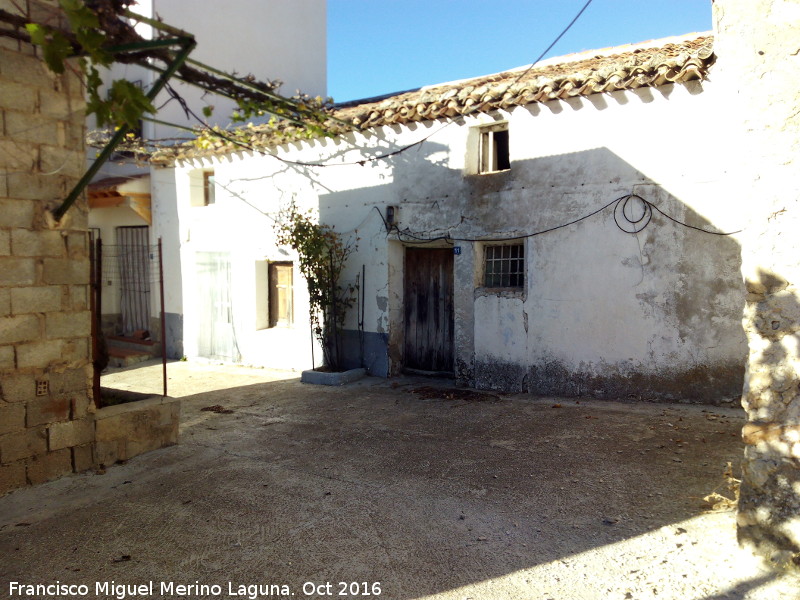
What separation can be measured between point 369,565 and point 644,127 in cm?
612

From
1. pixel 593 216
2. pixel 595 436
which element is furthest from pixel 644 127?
pixel 595 436

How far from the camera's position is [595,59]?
30.3 ft

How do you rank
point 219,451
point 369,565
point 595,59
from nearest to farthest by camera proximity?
point 369,565
point 219,451
point 595,59

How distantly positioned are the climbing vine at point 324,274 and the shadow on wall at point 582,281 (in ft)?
2.55

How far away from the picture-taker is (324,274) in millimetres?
9836

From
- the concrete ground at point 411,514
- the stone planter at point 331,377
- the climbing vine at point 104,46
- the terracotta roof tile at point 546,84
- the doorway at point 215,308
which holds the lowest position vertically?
the concrete ground at point 411,514

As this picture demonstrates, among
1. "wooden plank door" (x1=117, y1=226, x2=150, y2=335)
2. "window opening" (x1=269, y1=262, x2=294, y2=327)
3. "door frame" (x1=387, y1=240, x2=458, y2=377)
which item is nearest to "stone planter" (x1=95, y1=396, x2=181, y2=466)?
"door frame" (x1=387, y1=240, x2=458, y2=377)

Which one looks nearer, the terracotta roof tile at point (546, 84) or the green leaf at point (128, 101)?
the green leaf at point (128, 101)

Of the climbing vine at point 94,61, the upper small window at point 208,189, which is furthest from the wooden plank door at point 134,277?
the climbing vine at point 94,61

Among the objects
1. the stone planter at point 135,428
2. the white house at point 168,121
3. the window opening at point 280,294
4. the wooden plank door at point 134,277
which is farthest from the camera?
the wooden plank door at point 134,277

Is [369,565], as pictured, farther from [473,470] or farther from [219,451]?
[219,451]

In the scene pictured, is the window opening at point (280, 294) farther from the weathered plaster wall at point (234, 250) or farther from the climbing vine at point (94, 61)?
the climbing vine at point (94, 61)

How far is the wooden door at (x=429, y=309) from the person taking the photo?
379 inches

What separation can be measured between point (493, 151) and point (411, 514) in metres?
5.90
